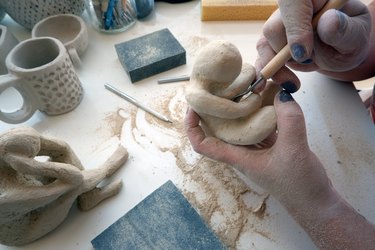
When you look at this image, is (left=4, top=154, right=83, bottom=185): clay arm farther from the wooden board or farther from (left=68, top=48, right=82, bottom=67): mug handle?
the wooden board

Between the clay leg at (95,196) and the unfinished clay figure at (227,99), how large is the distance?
285 mm

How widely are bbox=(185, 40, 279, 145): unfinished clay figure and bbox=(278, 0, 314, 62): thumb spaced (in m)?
0.11

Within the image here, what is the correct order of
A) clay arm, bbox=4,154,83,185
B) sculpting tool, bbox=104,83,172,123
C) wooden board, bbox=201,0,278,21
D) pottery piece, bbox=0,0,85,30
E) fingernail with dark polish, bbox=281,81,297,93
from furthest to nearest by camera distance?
wooden board, bbox=201,0,278,21 < pottery piece, bbox=0,0,85,30 < sculpting tool, bbox=104,83,172,123 < fingernail with dark polish, bbox=281,81,297,93 < clay arm, bbox=4,154,83,185

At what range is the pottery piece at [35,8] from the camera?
0.97m

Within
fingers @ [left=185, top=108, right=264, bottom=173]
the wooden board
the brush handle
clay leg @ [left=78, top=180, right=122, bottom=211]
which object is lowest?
clay leg @ [left=78, top=180, right=122, bottom=211]

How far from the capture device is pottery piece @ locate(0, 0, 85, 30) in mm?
966

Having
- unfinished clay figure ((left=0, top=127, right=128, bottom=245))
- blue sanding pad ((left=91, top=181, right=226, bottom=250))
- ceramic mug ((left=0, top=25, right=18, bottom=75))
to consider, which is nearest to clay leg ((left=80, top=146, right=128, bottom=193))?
unfinished clay figure ((left=0, top=127, right=128, bottom=245))

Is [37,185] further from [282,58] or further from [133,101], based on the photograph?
[282,58]

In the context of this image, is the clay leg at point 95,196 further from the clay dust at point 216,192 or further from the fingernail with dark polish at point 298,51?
the fingernail with dark polish at point 298,51

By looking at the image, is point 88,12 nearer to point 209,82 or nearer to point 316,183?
point 209,82

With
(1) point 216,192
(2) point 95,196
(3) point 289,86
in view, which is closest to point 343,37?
(3) point 289,86

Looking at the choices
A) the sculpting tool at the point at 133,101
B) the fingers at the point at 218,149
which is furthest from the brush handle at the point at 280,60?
the sculpting tool at the point at 133,101

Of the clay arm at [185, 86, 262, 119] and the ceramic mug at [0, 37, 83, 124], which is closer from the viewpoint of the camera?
the clay arm at [185, 86, 262, 119]

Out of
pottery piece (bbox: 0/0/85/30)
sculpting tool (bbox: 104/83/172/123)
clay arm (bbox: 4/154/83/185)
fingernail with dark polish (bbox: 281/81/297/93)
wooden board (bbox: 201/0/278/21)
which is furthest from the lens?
wooden board (bbox: 201/0/278/21)
